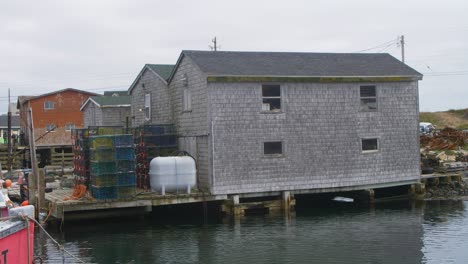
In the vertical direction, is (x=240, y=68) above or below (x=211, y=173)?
above

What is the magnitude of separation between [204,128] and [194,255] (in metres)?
7.33

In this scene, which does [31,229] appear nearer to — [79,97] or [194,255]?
[194,255]

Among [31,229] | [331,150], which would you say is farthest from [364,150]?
[31,229]

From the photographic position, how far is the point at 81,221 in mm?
24594

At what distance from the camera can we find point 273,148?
1029 inches

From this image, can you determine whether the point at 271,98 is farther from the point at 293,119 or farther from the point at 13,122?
the point at 13,122

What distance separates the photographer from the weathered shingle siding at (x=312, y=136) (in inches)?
993

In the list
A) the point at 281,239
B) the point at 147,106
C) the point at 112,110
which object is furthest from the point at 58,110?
the point at 281,239

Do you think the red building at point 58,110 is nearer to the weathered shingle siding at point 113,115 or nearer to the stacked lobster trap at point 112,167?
the weathered shingle siding at point 113,115

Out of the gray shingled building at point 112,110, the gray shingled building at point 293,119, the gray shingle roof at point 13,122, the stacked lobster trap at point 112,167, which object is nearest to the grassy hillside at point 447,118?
A: the gray shingled building at point 112,110

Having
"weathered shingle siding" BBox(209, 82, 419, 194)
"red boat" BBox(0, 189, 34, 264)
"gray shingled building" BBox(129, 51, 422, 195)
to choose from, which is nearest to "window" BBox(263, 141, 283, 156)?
"gray shingled building" BBox(129, 51, 422, 195)

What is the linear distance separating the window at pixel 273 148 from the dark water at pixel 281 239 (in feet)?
8.66

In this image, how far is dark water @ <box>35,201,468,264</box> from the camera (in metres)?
18.8

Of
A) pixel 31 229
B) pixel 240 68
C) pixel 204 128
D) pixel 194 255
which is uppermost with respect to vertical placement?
pixel 240 68
